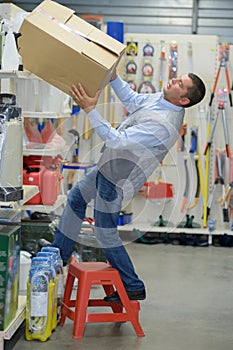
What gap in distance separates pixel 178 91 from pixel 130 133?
436 millimetres

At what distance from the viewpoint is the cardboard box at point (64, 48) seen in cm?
384

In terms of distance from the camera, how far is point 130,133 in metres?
4.39

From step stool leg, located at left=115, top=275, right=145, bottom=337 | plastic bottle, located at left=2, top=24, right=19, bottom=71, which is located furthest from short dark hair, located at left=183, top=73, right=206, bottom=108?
step stool leg, located at left=115, top=275, right=145, bottom=337

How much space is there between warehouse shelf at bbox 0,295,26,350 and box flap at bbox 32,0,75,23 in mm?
1687

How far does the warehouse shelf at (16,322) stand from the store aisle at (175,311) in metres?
0.14

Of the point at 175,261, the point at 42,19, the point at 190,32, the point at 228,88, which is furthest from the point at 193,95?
the point at 190,32

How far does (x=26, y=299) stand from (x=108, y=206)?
29.4 inches

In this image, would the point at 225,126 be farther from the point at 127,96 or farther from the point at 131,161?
the point at 131,161

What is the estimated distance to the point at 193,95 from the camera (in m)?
4.57

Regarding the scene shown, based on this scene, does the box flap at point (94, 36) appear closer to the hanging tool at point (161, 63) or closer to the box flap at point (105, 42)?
the box flap at point (105, 42)

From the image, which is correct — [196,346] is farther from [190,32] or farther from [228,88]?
[190,32]

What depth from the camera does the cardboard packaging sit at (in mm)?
4027

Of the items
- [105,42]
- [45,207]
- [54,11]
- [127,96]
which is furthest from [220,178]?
[54,11]

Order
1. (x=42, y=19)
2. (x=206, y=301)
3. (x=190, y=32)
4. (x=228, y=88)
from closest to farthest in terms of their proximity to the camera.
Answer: (x=42, y=19) → (x=206, y=301) → (x=228, y=88) → (x=190, y=32)
